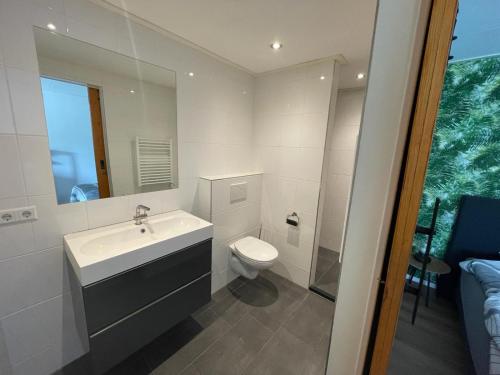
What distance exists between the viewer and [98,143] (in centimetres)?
137

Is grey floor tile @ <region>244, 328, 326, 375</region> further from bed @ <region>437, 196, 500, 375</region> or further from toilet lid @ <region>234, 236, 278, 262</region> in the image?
bed @ <region>437, 196, 500, 375</region>

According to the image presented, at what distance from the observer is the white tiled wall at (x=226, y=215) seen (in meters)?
1.94

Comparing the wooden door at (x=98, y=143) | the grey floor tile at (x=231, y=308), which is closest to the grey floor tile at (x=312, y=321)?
the grey floor tile at (x=231, y=308)

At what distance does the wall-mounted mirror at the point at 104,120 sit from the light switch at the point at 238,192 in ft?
1.96

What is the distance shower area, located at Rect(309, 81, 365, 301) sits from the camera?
7.99 ft

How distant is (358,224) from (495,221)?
2.19 m

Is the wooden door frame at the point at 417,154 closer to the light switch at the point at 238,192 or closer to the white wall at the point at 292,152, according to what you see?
the white wall at the point at 292,152

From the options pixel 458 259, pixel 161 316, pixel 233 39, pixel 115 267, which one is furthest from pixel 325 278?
pixel 233 39

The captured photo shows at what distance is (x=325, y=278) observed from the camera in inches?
95.3

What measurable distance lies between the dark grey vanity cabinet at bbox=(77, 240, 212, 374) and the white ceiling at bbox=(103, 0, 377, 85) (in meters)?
1.58

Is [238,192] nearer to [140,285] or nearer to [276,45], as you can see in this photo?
[140,285]

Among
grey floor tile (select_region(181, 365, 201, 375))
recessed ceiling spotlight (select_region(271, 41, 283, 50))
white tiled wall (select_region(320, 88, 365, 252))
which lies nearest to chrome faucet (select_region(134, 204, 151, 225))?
grey floor tile (select_region(181, 365, 201, 375))

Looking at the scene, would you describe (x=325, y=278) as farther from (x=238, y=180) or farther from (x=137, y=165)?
(x=137, y=165)

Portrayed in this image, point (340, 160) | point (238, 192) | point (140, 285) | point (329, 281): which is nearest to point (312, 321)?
point (329, 281)
